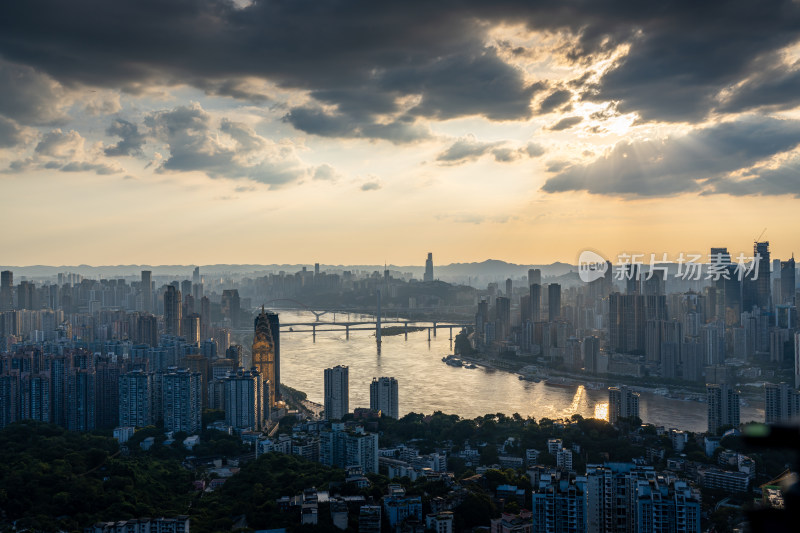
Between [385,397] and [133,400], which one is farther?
[385,397]

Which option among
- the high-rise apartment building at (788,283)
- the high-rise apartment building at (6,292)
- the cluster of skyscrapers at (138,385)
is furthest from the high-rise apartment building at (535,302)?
the high-rise apartment building at (6,292)

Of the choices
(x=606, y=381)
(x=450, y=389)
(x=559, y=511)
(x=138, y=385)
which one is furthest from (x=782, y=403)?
(x=138, y=385)

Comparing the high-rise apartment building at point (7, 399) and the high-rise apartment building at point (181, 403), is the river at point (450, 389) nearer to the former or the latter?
the high-rise apartment building at point (181, 403)

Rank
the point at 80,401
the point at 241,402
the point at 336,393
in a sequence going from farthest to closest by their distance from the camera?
the point at 336,393, the point at 80,401, the point at 241,402

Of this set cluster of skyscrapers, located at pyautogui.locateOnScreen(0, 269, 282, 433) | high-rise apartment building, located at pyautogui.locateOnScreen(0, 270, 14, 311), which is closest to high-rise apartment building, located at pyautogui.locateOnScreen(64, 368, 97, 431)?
cluster of skyscrapers, located at pyautogui.locateOnScreen(0, 269, 282, 433)

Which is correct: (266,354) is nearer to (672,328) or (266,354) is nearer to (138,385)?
(138,385)

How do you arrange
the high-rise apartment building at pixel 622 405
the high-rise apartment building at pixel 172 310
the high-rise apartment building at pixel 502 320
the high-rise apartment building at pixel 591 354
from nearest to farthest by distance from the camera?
the high-rise apartment building at pixel 622 405, the high-rise apartment building at pixel 591 354, the high-rise apartment building at pixel 172 310, the high-rise apartment building at pixel 502 320

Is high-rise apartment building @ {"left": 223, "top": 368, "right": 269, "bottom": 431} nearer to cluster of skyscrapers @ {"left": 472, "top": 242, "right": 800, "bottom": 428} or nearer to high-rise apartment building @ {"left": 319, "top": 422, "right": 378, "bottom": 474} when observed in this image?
high-rise apartment building @ {"left": 319, "top": 422, "right": 378, "bottom": 474}


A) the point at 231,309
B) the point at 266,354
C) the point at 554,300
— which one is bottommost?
the point at 266,354

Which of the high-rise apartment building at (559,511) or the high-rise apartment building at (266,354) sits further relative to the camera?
the high-rise apartment building at (266,354)
